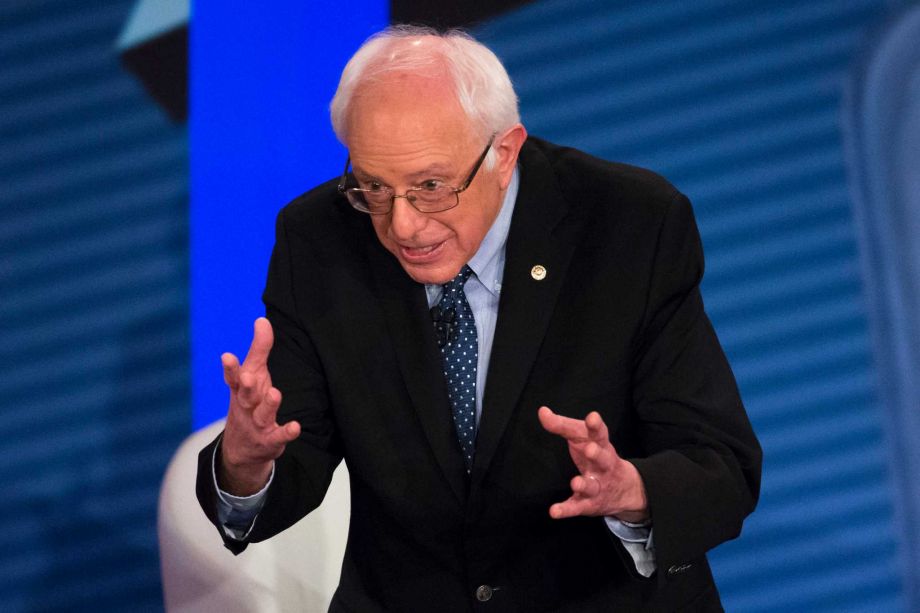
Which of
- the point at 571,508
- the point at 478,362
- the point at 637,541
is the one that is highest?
the point at 478,362

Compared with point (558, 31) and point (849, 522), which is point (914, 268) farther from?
point (558, 31)

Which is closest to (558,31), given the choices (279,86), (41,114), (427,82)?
(279,86)

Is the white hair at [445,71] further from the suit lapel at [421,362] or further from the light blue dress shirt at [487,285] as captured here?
the suit lapel at [421,362]

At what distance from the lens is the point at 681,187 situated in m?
3.26

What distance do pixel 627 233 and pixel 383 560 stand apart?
0.64 meters

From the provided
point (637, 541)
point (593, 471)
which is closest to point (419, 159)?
point (593, 471)

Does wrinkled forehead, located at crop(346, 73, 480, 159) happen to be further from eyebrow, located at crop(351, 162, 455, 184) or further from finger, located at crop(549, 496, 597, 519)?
finger, located at crop(549, 496, 597, 519)

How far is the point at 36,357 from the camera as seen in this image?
3.34 m

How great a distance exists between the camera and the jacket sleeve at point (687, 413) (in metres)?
1.68

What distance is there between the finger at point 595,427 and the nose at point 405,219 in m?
0.40

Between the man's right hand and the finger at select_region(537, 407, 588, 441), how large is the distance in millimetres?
321

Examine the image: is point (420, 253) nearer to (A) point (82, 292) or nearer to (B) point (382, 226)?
(B) point (382, 226)

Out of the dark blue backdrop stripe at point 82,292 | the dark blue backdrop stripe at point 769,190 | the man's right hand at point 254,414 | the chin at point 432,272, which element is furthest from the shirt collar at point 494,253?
the dark blue backdrop stripe at point 82,292

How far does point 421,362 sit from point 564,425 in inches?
16.4
